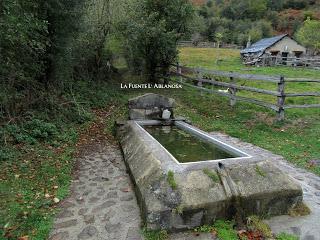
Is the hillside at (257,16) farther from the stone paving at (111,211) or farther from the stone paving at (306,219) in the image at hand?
the stone paving at (111,211)

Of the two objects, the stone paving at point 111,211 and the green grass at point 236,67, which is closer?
the stone paving at point 111,211

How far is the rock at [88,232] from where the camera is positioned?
11.7 feet

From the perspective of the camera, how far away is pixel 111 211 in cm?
414

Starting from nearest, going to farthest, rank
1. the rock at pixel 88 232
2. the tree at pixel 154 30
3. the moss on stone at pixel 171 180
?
the rock at pixel 88 232 < the moss on stone at pixel 171 180 < the tree at pixel 154 30

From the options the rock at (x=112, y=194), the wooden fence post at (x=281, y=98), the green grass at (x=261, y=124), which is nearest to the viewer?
the rock at (x=112, y=194)

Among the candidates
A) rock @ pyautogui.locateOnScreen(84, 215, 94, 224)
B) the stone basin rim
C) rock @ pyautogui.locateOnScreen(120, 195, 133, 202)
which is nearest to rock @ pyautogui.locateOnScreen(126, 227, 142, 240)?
rock @ pyautogui.locateOnScreen(84, 215, 94, 224)

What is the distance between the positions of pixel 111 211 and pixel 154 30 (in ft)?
35.5

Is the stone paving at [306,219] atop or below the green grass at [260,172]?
below

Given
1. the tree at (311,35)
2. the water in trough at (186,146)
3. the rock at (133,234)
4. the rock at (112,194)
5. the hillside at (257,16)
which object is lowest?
the rock at (112,194)

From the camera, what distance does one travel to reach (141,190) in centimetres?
412

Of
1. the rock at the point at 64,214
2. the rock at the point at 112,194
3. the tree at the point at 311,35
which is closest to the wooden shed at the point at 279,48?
the tree at the point at 311,35

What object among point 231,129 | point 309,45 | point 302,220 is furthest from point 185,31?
point 309,45

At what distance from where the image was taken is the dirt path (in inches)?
143

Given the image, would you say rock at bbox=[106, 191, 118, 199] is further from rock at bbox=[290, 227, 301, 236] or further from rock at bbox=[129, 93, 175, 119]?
rock at bbox=[129, 93, 175, 119]
